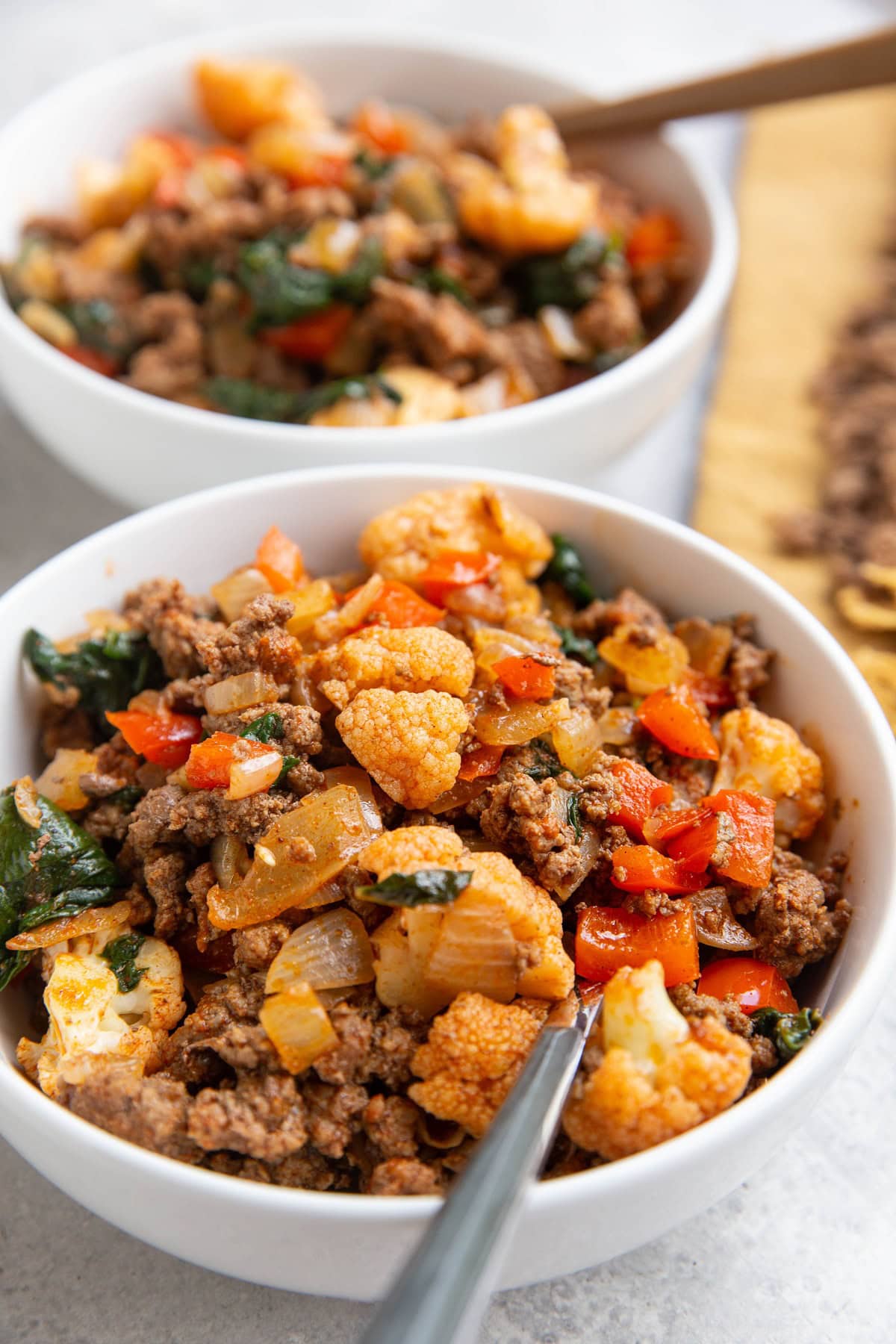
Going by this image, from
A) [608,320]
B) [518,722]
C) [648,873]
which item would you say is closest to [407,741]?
[518,722]

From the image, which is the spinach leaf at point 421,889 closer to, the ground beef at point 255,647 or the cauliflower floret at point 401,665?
the cauliflower floret at point 401,665

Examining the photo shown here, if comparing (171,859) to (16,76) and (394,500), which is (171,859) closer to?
(394,500)

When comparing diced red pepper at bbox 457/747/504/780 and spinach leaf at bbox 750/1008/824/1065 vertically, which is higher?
diced red pepper at bbox 457/747/504/780

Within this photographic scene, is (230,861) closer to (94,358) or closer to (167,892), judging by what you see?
(167,892)

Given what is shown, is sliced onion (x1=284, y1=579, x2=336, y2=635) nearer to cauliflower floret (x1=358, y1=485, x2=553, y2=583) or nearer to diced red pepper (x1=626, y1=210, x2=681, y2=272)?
cauliflower floret (x1=358, y1=485, x2=553, y2=583)

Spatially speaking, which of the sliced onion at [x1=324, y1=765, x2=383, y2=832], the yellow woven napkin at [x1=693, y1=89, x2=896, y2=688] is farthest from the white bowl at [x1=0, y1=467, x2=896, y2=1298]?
the yellow woven napkin at [x1=693, y1=89, x2=896, y2=688]

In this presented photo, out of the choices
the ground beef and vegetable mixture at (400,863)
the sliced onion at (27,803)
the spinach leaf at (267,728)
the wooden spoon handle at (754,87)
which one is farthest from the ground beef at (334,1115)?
the wooden spoon handle at (754,87)
